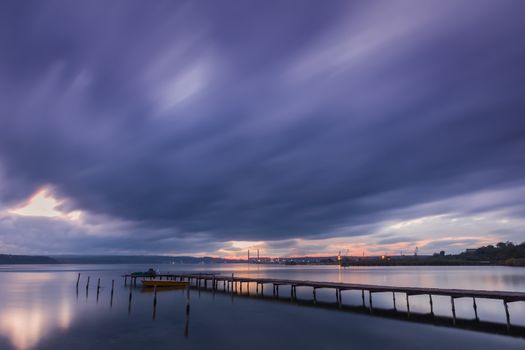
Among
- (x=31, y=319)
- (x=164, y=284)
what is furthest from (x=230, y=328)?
(x=164, y=284)

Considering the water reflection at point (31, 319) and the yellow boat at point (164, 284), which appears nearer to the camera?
the water reflection at point (31, 319)

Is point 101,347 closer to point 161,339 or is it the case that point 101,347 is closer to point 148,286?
point 161,339

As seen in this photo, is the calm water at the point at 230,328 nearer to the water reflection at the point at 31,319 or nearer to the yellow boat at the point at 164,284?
the water reflection at the point at 31,319

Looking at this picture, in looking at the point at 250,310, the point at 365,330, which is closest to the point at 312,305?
the point at 250,310

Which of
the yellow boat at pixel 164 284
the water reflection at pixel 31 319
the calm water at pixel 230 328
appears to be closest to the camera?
the calm water at pixel 230 328

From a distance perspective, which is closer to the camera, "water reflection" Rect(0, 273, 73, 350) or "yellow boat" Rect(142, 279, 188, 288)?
"water reflection" Rect(0, 273, 73, 350)

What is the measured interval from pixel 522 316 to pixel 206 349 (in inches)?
1397

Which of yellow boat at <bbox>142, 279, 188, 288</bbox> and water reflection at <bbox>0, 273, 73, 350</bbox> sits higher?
yellow boat at <bbox>142, 279, 188, 288</bbox>

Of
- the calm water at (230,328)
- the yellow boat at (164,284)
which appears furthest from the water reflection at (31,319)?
the yellow boat at (164,284)

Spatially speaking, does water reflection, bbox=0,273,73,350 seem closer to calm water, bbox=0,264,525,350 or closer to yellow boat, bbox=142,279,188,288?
calm water, bbox=0,264,525,350

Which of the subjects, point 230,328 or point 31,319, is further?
point 31,319

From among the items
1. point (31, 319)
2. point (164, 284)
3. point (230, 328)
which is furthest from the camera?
point (164, 284)

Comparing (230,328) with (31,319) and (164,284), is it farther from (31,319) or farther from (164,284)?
(164,284)

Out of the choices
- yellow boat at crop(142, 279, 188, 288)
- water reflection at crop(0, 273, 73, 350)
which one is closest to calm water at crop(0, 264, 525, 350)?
water reflection at crop(0, 273, 73, 350)
